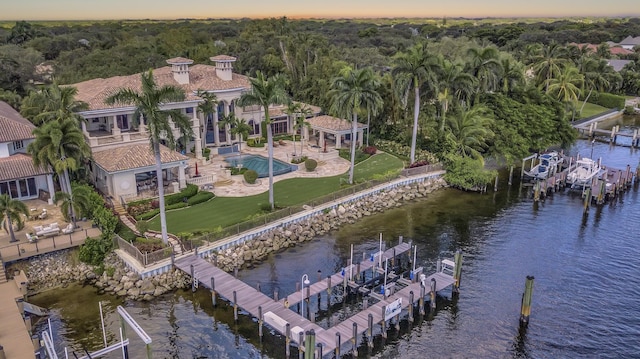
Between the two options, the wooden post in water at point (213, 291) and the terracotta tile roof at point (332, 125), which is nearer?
the wooden post in water at point (213, 291)

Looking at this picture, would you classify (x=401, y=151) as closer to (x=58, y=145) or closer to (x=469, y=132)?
(x=469, y=132)

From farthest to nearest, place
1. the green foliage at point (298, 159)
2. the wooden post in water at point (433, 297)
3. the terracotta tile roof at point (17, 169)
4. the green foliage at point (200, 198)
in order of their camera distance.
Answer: the green foliage at point (298, 159) → the green foliage at point (200, 198) → the terracotta tile roof at point (17, 169) → the wooden post in water at point (433, 297)

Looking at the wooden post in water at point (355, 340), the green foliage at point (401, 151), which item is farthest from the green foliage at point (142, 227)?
the green foliage at point (401, 151)

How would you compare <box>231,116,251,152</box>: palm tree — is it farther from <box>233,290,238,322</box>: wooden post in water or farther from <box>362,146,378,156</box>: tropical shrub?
<box>233,290,238,322</box>: wooden post in water

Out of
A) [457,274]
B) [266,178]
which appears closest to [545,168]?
[457,274]

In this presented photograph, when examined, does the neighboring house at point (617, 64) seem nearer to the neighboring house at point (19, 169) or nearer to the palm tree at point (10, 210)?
the neighboring house at point (19, 169)

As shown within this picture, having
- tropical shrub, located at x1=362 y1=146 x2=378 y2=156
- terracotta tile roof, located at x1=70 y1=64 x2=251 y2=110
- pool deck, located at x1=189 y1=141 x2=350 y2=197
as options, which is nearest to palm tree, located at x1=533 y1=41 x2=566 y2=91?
tropical shrub, located at x1=362 y1=146 x2=378 y2=156

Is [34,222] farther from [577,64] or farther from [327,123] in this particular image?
[577,64]
